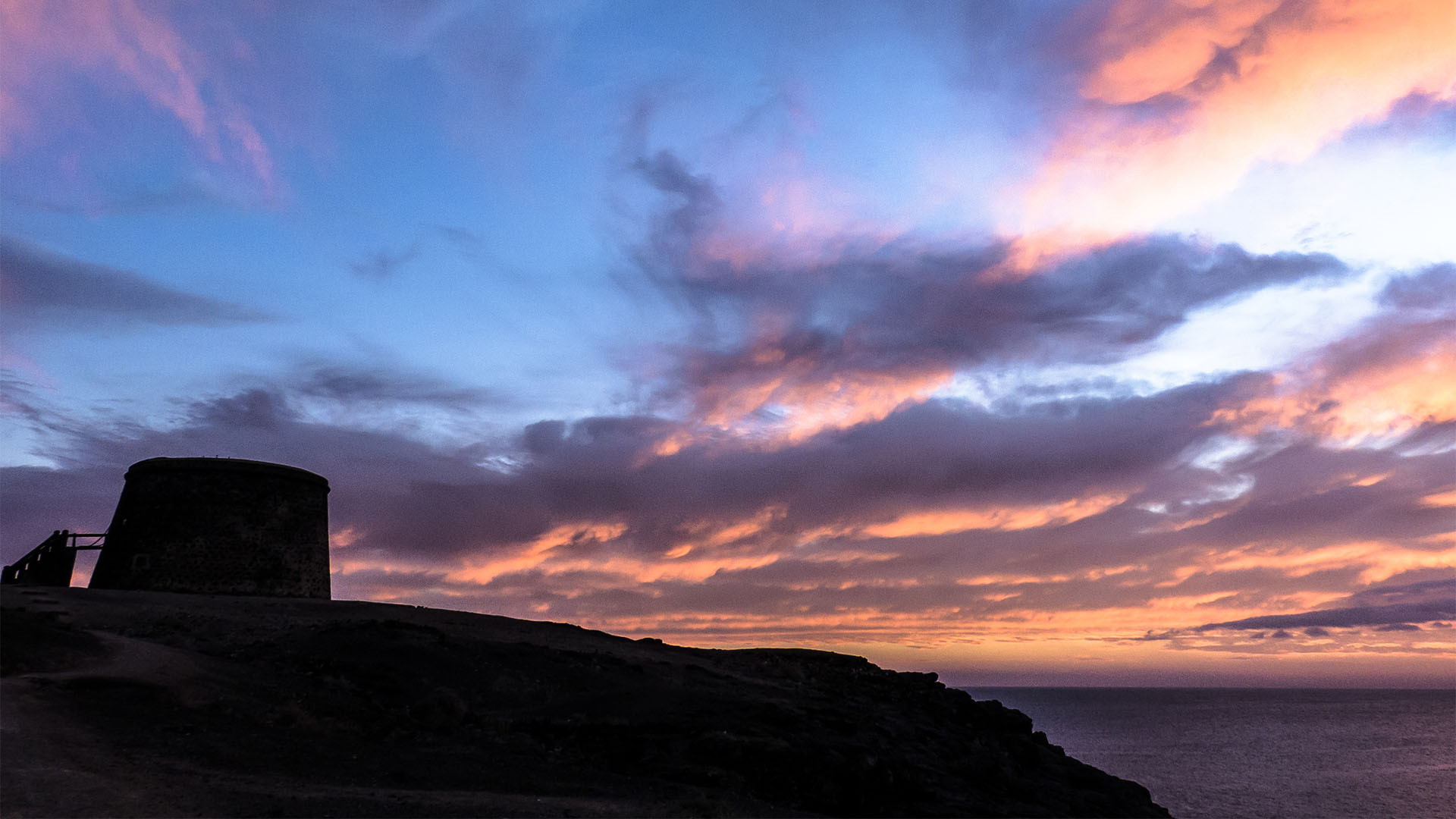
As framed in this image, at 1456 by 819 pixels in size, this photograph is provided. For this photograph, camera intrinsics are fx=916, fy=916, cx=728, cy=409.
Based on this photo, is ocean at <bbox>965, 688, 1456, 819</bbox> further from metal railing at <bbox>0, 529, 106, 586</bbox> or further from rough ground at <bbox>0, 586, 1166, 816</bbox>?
metal railing at <bbox>0, 529, 106, 586</bbox>

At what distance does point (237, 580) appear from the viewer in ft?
118

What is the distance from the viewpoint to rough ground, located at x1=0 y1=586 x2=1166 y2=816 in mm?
15922

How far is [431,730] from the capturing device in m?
20.9

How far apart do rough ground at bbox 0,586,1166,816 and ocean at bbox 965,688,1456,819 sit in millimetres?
35154

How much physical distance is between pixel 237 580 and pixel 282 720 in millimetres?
19453

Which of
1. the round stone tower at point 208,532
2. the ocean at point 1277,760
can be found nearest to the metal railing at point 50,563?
the round stone tower at point 208,532

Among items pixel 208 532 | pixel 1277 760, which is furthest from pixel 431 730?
pixel 1277 760

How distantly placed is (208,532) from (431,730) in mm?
20675

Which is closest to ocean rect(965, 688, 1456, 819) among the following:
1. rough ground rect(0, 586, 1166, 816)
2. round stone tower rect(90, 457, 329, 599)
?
rough ground rect(0, 586, 1166, 816)

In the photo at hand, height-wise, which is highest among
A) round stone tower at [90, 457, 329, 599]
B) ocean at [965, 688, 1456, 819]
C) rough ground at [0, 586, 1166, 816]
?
round stone tower at [90, 457, 329, 599]

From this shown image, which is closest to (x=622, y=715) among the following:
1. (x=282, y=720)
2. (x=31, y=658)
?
(x=282, y=720)

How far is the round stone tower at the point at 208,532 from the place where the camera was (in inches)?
1399

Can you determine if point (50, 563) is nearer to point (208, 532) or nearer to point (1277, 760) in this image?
point (208, 532)

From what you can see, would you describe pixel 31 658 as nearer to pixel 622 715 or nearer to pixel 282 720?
pixel 282 720
